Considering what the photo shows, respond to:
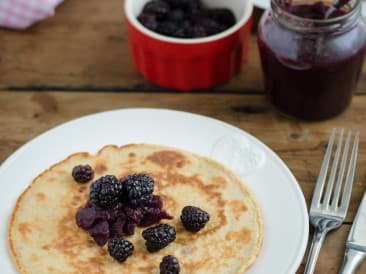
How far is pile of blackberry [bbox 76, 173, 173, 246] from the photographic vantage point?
5.32 feet

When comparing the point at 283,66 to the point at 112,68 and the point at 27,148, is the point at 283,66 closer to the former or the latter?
the point at 112,68

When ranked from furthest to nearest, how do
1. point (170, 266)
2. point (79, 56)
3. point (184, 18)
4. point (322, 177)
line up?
point (79, 56), point (184, 18), point (322, 177), point (170, 266)

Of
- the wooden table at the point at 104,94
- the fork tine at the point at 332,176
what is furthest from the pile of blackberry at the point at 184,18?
the fork tine at the point at 332,176

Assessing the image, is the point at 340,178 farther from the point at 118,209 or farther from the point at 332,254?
the point at 118,209

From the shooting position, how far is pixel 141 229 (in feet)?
5.43

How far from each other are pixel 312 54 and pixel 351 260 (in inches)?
23.7

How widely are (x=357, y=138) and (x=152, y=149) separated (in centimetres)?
60

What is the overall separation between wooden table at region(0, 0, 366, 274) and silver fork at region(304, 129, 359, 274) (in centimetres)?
4

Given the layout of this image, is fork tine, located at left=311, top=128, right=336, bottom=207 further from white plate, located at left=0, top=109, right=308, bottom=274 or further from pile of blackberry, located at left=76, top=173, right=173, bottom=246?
pile of blackberry, located at left=76, top=173, right=173, bottom=246

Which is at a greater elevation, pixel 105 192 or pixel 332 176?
pixel 105 192

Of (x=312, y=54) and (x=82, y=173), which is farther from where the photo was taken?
(x=312, y=54)

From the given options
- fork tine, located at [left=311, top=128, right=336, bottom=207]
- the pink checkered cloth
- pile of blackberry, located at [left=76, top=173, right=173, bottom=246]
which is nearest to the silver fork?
fork tine, located at [left=311, top=128, right=336, bottom=207]

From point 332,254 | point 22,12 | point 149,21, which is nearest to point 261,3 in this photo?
point 149,21

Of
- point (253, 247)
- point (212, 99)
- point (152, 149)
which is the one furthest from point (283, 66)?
point (253, 247)
